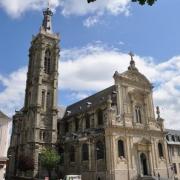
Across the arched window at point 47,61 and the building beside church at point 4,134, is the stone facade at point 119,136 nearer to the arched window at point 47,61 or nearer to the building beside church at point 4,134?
the arched window at point 47,61

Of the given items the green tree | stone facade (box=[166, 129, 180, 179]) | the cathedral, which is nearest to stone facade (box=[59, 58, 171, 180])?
the cathedral

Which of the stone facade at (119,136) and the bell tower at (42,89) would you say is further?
the bell tower at (42,89)

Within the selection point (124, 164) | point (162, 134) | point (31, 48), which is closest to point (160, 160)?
point (162, 134)

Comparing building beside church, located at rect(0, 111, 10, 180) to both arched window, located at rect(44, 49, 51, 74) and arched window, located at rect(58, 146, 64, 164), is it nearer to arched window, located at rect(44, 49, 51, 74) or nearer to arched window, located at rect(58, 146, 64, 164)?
arched window, located at rect(58, 146, 64, 164)

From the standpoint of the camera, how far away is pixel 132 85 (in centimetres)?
4534

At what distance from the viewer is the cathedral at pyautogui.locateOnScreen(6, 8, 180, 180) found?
38719 millimetres

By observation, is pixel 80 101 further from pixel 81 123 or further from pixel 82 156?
pixel 82 156

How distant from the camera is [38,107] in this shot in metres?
47.2

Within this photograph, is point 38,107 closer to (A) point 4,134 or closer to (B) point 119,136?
(B) point 119,136

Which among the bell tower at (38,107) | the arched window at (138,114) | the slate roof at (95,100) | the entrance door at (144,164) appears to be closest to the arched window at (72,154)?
the bell tower at (38,107)

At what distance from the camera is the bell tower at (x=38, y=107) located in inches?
1786

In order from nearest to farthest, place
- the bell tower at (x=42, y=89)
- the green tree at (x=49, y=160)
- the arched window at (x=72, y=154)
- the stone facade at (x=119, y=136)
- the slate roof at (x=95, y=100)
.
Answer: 1. the stone facade at (x=119, y=136)
2. the green tree at (x=49, y=160)
3. the arched window at (x=72, y=154)
4. the slate roof at (x=95, y=100)
5. the bell tower at (x=42, y=89)

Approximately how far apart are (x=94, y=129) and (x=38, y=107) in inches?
463

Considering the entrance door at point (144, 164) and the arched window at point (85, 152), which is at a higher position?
the arched window at point (85, 152)
